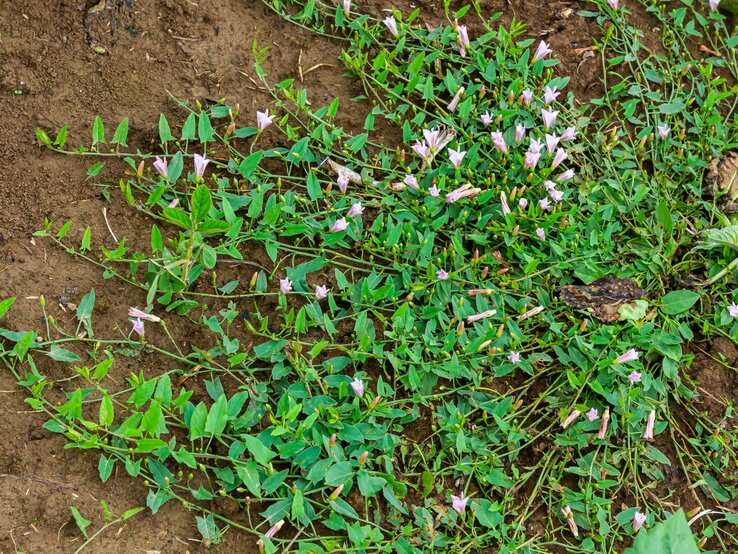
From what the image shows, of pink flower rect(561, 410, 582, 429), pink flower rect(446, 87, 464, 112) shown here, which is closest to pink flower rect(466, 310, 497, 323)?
pink flower rect(561, 410, 582, 429)

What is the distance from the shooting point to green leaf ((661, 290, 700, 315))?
131 inches

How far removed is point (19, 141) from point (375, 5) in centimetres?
198

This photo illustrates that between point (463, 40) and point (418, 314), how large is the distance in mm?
1585

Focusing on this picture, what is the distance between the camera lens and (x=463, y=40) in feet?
12.1

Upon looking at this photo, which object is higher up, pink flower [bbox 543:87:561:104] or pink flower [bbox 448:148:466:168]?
pink flower [bbox 543:87:561:104]

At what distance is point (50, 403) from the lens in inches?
107

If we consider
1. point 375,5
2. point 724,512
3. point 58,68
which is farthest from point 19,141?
point 724,512

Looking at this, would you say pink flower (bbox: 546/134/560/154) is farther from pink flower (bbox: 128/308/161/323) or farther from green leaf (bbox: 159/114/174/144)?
pink flower (bbox: 128/308/161/323)

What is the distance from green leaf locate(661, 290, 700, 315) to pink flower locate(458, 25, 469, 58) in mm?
1668

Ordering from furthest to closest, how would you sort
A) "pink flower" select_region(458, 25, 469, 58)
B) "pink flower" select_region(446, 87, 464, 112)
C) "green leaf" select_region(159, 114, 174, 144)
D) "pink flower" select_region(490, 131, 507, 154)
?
"pink flower" select_region(458, 25, 469, 58)
"pink flower" select_region(446, 87, 464, 112)
"pink flower" select_region(490, 131, 507, 154)
"green leaf" select_region(159, 114, 174, 144)

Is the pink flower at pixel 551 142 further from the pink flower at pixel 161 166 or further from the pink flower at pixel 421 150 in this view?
the pink flower at pixel 161 166

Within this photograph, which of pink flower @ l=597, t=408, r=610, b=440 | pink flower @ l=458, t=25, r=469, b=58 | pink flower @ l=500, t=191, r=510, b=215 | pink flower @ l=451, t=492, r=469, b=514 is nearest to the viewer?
pink flower @ l=451, t=492, r=469, b=514

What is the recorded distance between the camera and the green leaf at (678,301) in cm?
332

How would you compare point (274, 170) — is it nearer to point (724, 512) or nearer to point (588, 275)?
point (588, 275)
